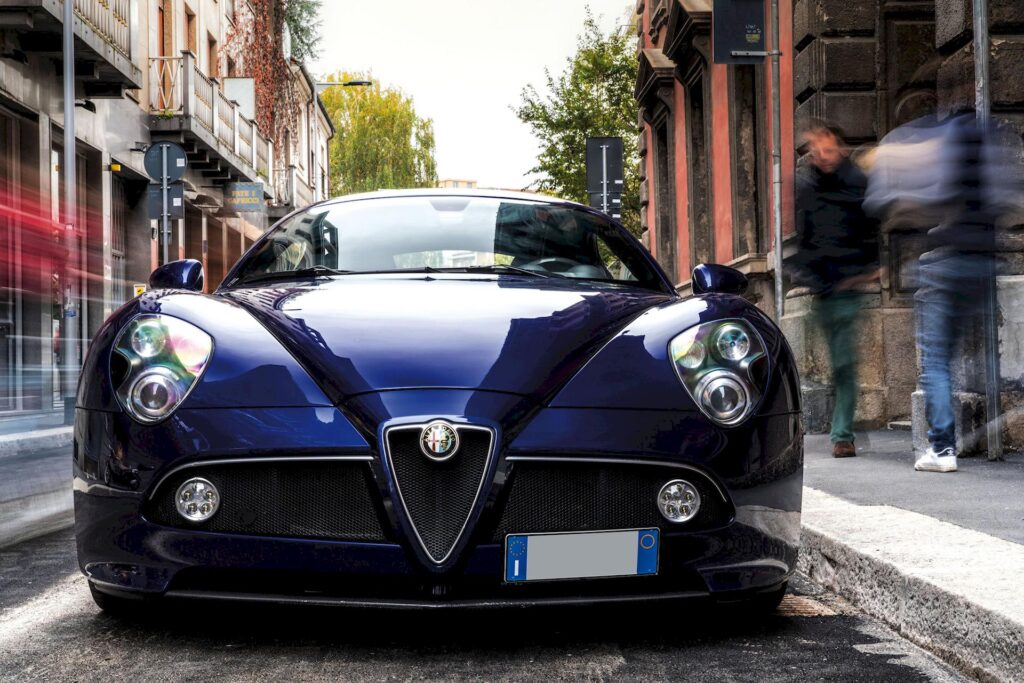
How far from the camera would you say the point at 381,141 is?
58875mm

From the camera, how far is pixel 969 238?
615 centimetres

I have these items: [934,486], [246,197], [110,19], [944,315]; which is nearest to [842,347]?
[944,315]

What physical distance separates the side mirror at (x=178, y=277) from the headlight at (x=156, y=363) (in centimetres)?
91

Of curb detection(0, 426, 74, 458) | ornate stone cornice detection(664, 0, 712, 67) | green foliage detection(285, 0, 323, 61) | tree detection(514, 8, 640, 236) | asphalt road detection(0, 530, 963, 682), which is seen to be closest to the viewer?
asphalt road detection(0, 530, 963, 682)

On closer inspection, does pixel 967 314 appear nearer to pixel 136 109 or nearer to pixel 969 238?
pixel 969 238

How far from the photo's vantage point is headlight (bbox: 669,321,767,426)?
3127 millimetres

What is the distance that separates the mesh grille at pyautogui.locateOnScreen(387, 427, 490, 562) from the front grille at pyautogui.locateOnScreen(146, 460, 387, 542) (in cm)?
8

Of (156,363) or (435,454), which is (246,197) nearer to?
(156,363)

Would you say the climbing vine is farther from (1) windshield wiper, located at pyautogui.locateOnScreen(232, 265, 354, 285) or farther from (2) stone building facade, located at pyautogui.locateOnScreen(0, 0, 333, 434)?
(1) windshield wiper, located at pyautogui.locateOnScreen(232, 265, 354, 285)

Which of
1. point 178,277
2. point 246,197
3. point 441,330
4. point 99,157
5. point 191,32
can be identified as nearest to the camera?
point 441,330

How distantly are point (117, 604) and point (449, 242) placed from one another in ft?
5.37

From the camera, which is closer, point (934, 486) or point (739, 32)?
point (934, 486)

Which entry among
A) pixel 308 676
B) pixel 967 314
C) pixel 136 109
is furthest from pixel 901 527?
pixel 136 109

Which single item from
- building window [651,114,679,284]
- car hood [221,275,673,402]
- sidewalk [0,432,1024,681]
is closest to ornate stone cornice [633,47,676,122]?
building window [651,114,679,284]
